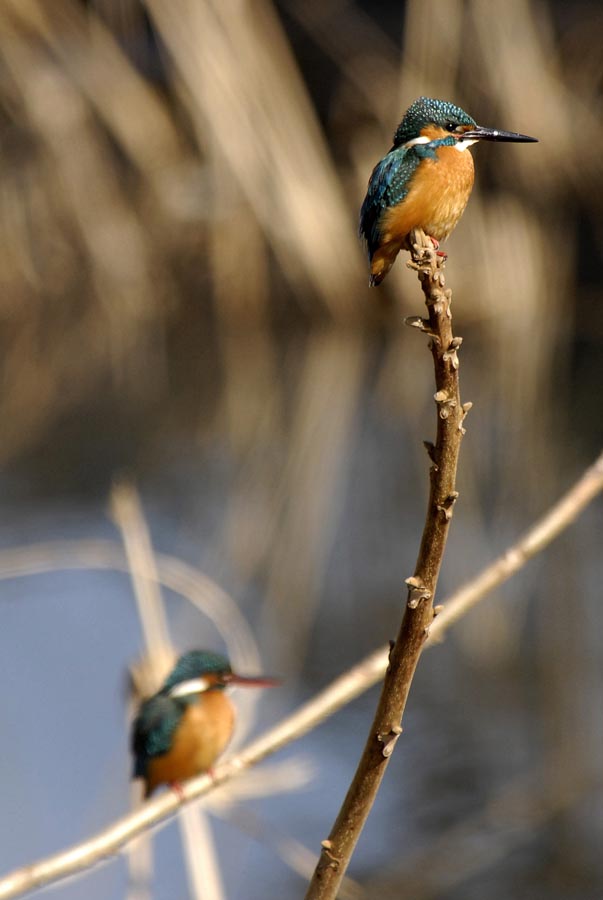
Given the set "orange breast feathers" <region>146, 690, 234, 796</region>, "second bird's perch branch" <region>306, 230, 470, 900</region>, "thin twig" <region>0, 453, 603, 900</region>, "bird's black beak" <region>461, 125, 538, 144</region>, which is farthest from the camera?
"orange breast feathers" <region>146, 690, 234, 796</region>

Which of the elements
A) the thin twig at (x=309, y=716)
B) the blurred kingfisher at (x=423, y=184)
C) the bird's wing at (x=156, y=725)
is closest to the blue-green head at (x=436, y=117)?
the blurred kingfisher at (x=423, y=184)

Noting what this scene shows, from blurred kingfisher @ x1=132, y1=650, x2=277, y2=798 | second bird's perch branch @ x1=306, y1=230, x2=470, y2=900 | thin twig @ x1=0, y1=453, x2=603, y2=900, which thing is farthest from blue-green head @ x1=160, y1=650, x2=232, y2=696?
second bird's perch branch @ x1=306, y1=230, x2=470, y2=900

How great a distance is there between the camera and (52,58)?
8500 millimetres

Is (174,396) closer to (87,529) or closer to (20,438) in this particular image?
(20,438)

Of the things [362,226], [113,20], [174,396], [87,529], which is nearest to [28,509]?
[87,529]

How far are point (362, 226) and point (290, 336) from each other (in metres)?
7.81

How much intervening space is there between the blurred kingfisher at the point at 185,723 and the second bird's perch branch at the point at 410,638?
63.3 inches

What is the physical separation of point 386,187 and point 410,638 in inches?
29.3

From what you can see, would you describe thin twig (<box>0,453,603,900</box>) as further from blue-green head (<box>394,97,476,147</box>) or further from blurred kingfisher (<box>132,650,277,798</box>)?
blurred kingfisher (<box>132,650,277,798</box>)

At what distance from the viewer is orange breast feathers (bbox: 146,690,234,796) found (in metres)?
2.62

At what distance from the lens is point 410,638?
0.97 metres

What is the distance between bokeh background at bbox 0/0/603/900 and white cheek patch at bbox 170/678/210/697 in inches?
6.6

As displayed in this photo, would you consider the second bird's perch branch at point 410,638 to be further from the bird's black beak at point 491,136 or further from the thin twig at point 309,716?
the bird's black beak at point 491,136

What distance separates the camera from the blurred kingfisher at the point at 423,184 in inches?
60.5
